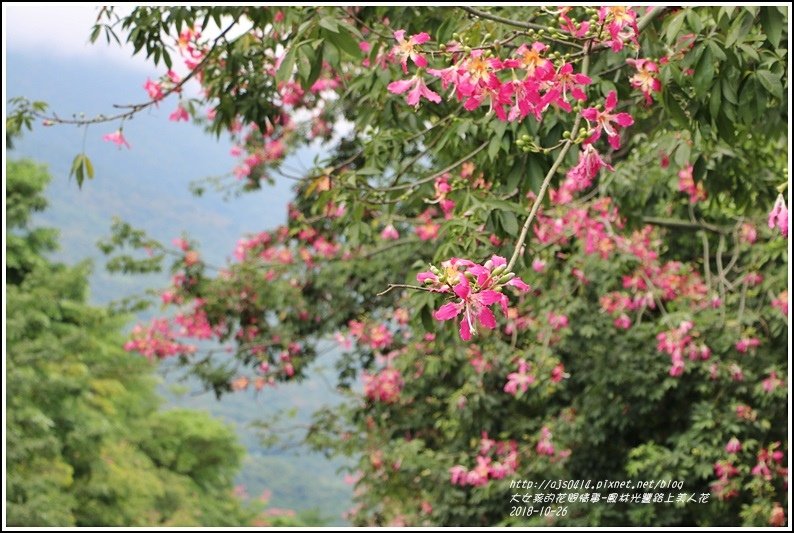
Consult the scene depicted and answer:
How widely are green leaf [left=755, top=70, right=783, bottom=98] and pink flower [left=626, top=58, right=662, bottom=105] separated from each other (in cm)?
20

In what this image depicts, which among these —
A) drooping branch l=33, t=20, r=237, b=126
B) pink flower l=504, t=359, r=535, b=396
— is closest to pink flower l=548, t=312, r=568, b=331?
pink flower l=504, t=359, r=535, b=396

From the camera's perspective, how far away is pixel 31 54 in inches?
1336

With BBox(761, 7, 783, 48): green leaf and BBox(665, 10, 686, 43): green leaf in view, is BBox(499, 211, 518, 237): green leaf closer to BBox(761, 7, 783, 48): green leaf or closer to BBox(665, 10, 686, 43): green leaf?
BBox(665, 10, 686, 43): green leaf

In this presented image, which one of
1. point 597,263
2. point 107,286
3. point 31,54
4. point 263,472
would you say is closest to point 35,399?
point 597,263

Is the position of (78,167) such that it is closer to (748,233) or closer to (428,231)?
(428,231)

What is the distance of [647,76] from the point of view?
2047 millimetres

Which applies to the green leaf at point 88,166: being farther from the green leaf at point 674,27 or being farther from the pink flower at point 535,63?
the green leaf at point 674,27

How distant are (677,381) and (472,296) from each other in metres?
3.02

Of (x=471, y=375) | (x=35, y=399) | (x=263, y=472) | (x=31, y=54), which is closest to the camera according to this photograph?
(x=471, y=375)

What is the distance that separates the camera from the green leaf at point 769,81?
6.31 ft

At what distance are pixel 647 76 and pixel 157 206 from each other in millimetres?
30030

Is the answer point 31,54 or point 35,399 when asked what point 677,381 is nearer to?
point 35,399

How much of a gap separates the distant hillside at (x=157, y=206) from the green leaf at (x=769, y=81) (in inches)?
711

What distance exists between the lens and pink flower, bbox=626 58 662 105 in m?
2.03
